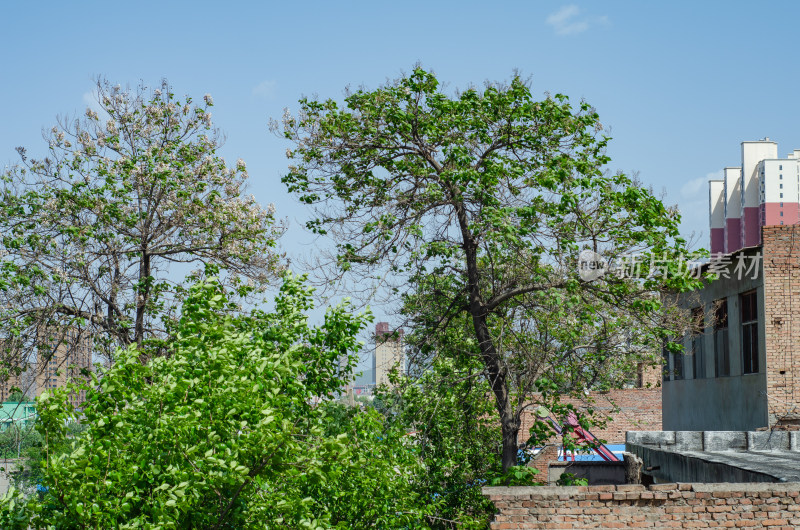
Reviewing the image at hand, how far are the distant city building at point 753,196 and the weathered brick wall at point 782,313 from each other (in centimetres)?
6622

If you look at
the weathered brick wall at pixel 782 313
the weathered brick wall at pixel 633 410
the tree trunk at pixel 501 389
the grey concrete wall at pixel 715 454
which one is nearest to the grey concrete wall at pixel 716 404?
the weathered brick wall at pixel 782 313

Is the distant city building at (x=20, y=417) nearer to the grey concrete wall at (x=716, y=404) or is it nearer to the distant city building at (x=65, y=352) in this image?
the distant city building at (x=65, y=352)

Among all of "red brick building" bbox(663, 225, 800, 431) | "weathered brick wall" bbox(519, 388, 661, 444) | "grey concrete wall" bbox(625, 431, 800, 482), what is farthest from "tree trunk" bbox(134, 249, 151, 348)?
"weathered brick wall" bbox(519, 388, 661, 444)

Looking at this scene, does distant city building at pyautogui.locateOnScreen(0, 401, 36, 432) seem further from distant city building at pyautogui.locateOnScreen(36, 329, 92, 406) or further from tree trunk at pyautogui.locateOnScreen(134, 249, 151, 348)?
tree trunk at pyautogui.locateOnScreen(134, 249, 151, 348)

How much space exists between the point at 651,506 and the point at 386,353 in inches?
252

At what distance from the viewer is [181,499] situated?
734cm

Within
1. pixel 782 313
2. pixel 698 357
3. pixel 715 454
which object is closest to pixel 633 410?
pixel 698 357

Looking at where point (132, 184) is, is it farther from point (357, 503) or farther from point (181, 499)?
point (181, 499)

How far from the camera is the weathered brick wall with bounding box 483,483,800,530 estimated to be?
37.1 ft

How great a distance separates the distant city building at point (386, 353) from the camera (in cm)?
1485

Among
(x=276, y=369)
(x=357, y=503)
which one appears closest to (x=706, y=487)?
(x=357, y=503)

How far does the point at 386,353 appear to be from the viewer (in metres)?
16.5

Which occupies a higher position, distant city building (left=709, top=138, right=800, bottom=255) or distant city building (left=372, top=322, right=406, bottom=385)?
distant city building (left=709, top=138, right=800, bottom=255)

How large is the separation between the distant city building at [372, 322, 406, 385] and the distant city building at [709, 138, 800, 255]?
2844 inches
